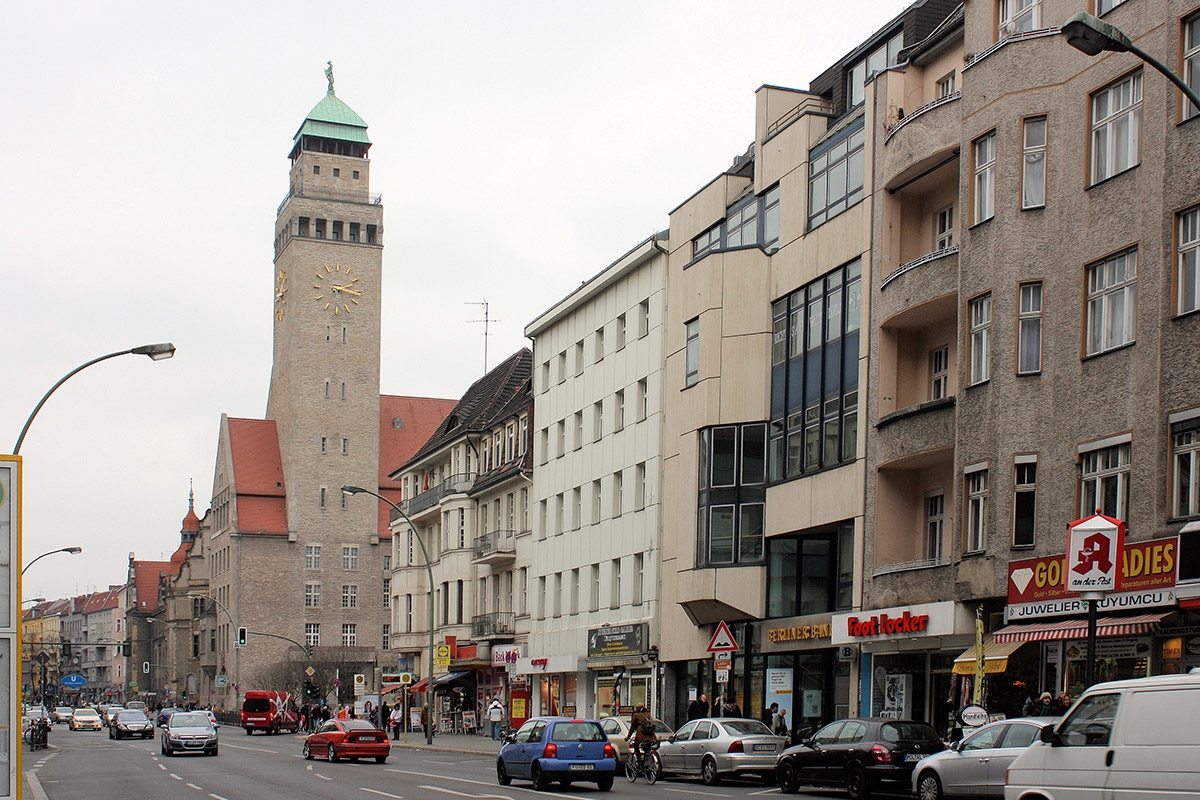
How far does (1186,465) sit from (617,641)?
1104 inches

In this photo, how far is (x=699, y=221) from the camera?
45781 mm

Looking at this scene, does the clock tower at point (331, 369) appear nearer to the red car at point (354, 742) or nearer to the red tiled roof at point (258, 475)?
the red tiled roof at point (258, 475)

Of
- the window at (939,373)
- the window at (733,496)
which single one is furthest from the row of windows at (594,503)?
the window at (939,373)

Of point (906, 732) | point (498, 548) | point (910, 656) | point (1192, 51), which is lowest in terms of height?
point (906, 732)

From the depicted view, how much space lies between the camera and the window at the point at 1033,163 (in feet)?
93.0

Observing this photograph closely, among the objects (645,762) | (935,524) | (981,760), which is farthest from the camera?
(935,524)

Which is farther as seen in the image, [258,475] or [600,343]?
[258,475]

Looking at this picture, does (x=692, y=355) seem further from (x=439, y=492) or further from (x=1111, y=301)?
(x=439, y=492)

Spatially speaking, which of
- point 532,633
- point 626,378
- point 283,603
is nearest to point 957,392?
point 626,378

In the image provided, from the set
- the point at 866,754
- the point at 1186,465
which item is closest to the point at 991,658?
the point at 866,754

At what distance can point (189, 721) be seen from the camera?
1828 inches

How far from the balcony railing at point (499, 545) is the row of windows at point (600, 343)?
21.2ft

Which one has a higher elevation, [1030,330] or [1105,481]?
[1030,330]

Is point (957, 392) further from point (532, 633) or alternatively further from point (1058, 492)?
point (532, 633)
